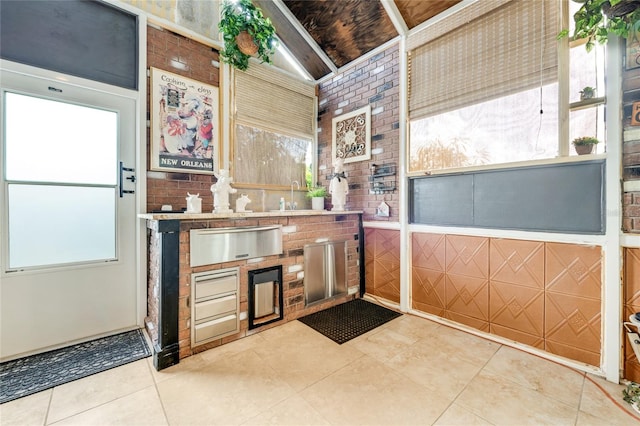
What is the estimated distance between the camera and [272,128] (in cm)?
357

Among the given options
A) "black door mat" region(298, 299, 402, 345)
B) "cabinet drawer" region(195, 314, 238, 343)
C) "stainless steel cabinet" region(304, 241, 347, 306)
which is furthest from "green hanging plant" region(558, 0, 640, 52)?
"cabinet drawer" region(195, 314, 238, 343)

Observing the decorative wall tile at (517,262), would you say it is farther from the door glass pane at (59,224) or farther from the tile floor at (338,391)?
the door glass pane at (59,224)

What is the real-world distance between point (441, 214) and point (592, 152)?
1206 mm

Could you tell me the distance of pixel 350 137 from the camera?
11.9ft

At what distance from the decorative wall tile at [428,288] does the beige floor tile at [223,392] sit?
1.78 metres

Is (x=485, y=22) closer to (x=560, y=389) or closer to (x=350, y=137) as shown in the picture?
(x=350, y=137)

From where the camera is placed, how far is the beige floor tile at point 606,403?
1513 millimetres

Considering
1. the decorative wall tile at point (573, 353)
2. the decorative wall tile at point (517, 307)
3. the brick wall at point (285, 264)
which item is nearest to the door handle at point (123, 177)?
the brick wall at point (285, 264)

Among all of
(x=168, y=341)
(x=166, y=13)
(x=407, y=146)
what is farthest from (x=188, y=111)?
(x=407, y=146)

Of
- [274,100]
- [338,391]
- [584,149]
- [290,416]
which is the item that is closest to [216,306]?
[290,416]

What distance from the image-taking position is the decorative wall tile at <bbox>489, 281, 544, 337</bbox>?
7.15ft

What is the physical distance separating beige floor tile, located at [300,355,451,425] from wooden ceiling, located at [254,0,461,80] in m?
3.43

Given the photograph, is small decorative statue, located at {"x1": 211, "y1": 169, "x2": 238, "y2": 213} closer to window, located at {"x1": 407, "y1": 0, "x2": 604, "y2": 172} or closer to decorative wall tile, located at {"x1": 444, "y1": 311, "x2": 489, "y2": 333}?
window, located at {"x1": 407, "y1": 0, "x2": 604, "y2": 172}

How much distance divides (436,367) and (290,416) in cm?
114
